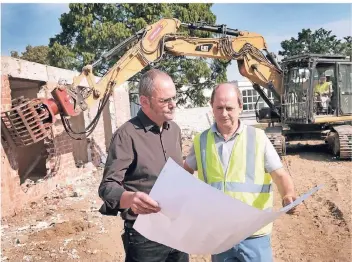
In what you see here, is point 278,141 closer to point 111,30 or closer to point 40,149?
point 40,149

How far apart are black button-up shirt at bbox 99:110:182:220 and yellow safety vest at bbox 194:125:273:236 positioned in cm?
27

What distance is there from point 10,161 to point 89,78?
231cm

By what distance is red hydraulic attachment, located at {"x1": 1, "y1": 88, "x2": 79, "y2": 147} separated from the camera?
6.17 meters

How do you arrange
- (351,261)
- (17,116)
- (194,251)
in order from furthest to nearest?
(17,116) < (351,261) < (194,251)

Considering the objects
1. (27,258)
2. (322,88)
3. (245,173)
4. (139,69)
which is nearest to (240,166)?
(245,173)

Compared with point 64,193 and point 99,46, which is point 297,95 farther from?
point 99,46

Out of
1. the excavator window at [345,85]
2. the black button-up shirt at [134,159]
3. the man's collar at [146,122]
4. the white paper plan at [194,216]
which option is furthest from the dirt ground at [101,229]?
the excavator window at [345,85]

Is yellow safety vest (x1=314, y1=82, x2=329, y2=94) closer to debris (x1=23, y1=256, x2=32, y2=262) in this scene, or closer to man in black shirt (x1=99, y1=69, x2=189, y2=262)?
debris (x1=23, y1=256, x2=32, y2=262)

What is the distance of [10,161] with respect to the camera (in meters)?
6.28

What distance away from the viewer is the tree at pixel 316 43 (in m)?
29.0

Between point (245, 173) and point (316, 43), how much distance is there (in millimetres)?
30099

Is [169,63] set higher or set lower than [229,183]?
higher

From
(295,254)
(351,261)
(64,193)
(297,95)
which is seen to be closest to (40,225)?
(64,193)

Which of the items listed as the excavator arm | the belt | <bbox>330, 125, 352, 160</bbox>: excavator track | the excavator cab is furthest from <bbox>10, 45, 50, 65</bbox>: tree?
the belt
